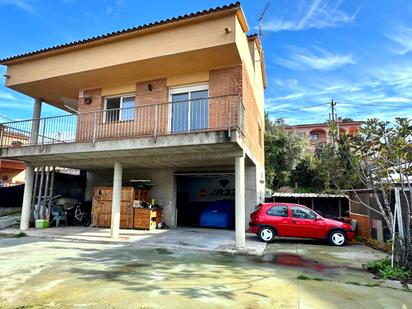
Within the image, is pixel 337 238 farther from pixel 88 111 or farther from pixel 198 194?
pixel 88 111

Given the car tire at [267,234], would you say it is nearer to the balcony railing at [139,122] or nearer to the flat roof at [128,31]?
the balcony railing at [139,122]

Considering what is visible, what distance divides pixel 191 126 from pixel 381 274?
735 cm

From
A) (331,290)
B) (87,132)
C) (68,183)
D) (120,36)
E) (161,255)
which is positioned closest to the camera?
(331,290)

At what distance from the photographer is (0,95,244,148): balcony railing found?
10.5m

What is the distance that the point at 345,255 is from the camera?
8.66 m

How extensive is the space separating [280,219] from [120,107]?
8.09 meters

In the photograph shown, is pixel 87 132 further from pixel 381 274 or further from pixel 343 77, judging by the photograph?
pixel 343 77

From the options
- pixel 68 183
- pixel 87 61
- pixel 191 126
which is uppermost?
pixel 87 61

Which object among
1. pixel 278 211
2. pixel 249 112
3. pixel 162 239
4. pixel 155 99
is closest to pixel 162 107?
pixel 155 99

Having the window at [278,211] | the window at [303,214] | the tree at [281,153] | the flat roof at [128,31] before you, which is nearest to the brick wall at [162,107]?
the flat roof at [128,31]

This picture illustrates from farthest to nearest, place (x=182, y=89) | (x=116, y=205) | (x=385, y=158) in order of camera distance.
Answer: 1. (x=182, y=89)
2. (x=116, y=205)
3. (x=385, y=158)

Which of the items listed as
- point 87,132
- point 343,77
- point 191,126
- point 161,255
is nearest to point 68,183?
point 87,132

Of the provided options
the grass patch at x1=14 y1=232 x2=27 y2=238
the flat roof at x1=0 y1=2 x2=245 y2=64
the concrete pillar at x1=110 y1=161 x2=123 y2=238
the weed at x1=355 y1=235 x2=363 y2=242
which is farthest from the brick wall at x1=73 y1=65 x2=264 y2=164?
the weed at x1=355 y1=235 x2=363 y2=242

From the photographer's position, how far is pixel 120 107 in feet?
40.7
